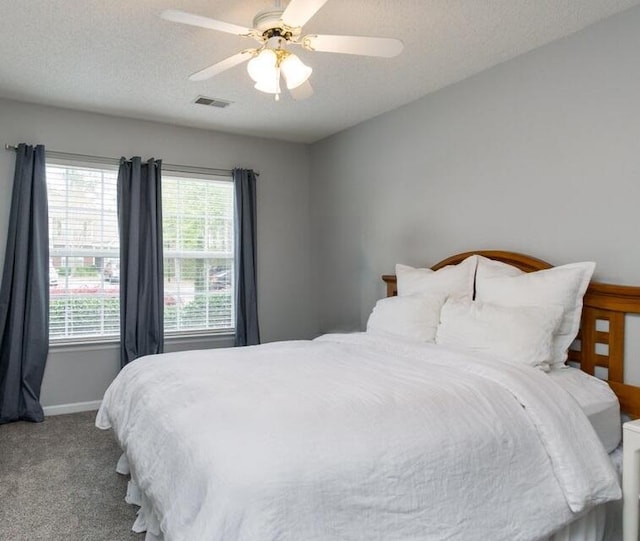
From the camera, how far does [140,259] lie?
4.09 metres

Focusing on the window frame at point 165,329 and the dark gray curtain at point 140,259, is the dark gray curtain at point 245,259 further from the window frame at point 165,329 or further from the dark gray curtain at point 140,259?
the dark gray curtain at point 140,259

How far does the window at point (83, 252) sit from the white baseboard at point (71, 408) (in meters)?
0.55

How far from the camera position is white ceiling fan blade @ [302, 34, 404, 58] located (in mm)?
2010

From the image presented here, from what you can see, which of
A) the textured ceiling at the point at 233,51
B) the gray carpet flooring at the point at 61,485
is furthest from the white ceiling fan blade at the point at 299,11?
the gray carpet flooring at the point at 61,485

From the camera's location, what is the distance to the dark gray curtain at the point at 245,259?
453cm

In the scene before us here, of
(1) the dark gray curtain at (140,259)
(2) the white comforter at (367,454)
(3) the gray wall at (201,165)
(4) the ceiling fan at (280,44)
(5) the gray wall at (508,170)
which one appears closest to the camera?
(2) the white comforter at (367,454)

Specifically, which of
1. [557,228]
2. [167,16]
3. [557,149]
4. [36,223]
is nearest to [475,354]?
[557,228]

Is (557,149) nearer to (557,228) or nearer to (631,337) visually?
(557,228)

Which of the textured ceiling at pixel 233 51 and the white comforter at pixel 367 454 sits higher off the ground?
the textured ceiling at pixel 233 51

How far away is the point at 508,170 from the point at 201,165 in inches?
107

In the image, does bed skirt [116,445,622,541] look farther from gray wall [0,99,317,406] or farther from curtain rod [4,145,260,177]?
curtain rod [4,145,260,177]

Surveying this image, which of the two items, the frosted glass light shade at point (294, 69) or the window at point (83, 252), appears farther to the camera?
the window at point (83, 252)

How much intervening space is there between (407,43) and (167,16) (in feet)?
4.55

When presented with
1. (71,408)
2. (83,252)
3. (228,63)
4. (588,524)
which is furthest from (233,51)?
(71,408)
